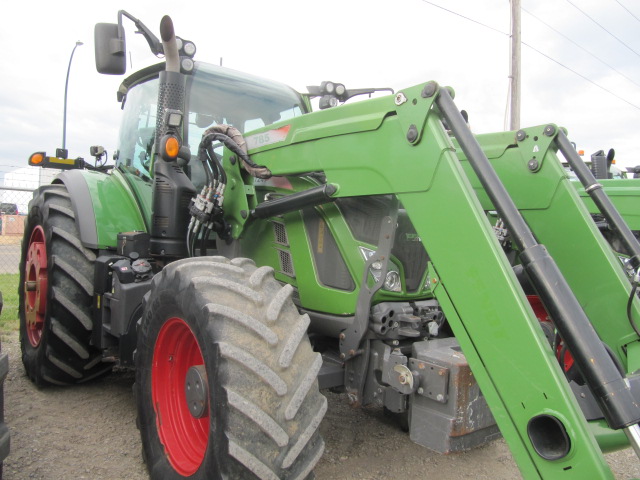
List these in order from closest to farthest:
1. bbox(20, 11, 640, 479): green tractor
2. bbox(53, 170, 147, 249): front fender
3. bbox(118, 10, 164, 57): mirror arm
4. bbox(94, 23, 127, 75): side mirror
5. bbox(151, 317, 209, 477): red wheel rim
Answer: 1. bbox(20, 11, 640, 479): green tractor
2. bbox(151, 317, 209, 477): red wheel rim
3. bbox(94, 23, 127, 75): side mirror
4. bbox(118, 10, 164, 57): mirror arm
5. bbox(53, 170, 147, 249): front fender

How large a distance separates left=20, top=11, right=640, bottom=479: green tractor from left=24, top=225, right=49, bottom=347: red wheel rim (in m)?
0.03

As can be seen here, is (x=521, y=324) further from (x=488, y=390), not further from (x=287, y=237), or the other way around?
(x=287, y=237)

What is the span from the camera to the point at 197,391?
237cm

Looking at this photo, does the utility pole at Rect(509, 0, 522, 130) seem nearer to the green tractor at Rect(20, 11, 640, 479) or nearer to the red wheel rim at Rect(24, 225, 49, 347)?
the green tractor at Rect(20, 11, 640, 479)

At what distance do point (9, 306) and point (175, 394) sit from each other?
17.4 feet

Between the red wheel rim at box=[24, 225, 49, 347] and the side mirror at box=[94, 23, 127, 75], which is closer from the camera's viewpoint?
the side mirror at box=[94, 23, 127, 75]

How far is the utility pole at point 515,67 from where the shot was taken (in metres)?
11.8

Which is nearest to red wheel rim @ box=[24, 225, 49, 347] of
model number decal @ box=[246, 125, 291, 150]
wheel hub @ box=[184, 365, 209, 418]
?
model number decal @ box=[246, 125, 291, 150]

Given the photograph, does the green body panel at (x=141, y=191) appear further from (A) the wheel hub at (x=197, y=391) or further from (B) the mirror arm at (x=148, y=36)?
(A) the wheel hub at (x=197, y=391)

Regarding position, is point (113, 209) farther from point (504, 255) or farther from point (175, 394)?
point (504, 255)

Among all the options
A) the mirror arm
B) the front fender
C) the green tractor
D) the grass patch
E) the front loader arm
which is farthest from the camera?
the grass patch

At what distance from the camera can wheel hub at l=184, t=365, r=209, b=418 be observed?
235 cm

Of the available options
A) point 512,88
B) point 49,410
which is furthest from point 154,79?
point 512,88

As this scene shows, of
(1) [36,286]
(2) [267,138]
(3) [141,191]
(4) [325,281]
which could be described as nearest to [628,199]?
(4) [325,281]
